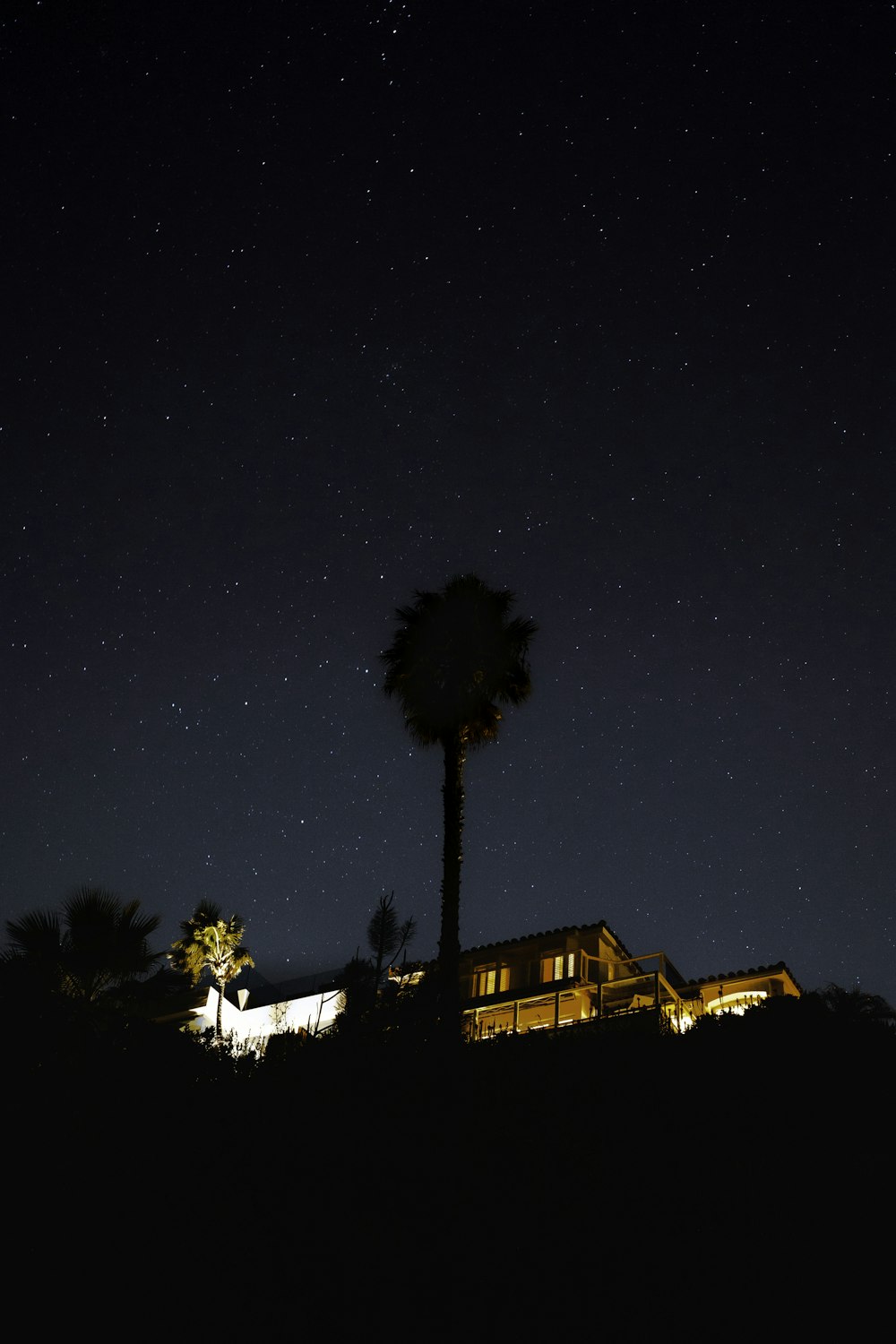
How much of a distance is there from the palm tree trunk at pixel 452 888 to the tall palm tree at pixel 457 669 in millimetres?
29

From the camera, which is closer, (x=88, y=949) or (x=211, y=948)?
(x=88, y=949)

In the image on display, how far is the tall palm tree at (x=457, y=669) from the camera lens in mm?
25844

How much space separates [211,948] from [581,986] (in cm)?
1566

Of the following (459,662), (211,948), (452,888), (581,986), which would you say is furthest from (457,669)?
(211,948)

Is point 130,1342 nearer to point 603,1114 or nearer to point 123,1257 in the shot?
point 123,1257

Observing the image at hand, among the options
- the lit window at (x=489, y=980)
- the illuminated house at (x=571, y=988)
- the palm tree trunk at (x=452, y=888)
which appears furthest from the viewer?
the lit window at (x=489, y=980)

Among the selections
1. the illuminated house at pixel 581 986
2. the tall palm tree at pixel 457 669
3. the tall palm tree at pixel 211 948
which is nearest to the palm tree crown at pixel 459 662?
the tall palm tree at pixel 457 669

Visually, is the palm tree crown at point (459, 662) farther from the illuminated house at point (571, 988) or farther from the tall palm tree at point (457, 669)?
the illuminated house at point (571, 988)

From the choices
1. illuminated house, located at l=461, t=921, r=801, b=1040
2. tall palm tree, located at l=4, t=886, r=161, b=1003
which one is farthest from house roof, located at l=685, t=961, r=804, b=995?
tall palm tree, located at l=4, t=886, r=161, b=1003

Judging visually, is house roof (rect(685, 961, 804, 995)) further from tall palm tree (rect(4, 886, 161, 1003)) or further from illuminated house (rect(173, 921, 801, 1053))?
tall palm tree (rect(4, 886, 161, 1003))

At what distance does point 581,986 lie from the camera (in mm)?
27016

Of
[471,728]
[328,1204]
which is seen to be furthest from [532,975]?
[328,1204]

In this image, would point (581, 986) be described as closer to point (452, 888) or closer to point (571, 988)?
point (571, 988)

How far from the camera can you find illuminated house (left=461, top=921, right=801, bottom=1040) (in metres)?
25.8
